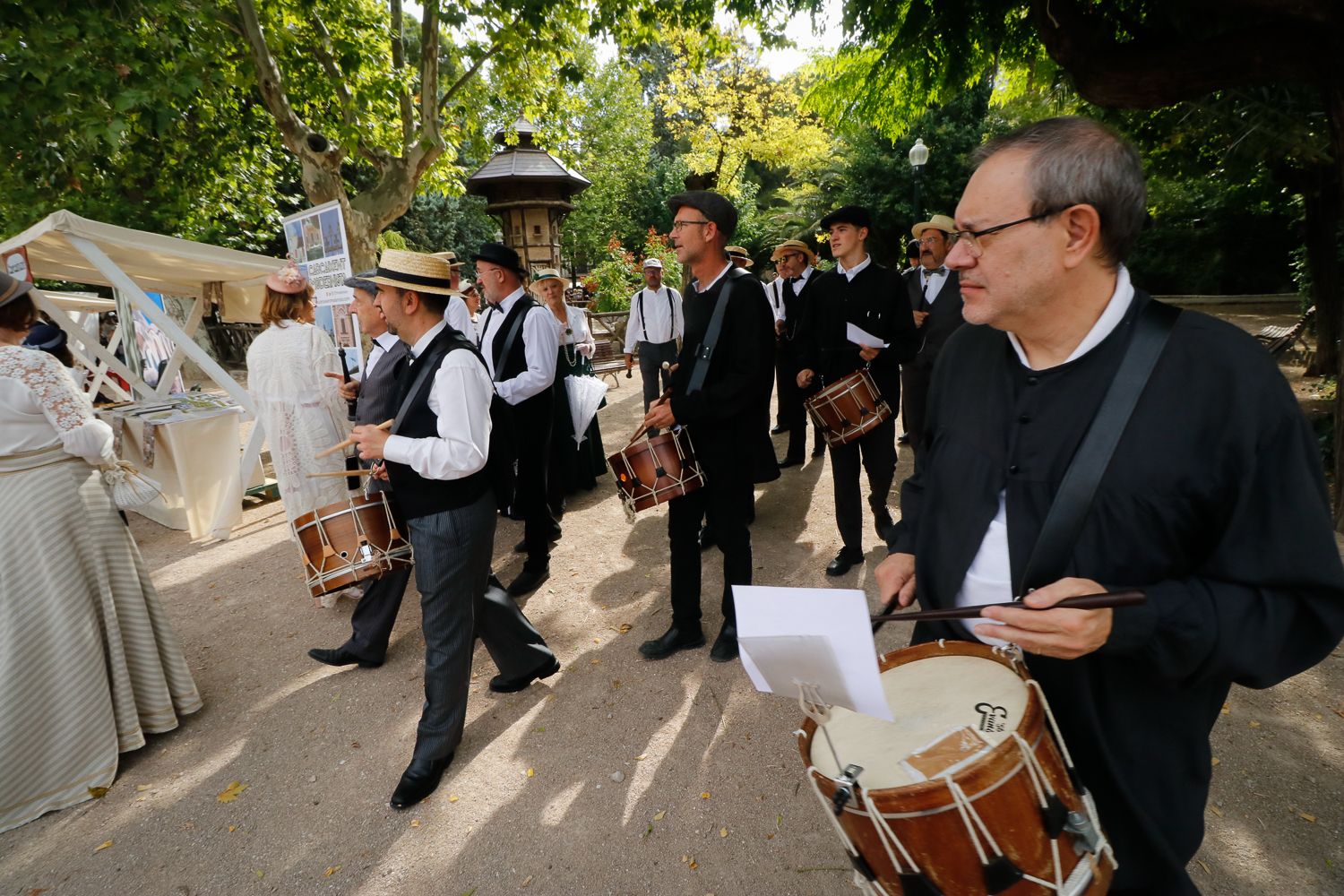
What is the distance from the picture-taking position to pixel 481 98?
11164 mm

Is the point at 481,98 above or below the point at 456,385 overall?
above

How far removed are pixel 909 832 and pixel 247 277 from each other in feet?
26.6

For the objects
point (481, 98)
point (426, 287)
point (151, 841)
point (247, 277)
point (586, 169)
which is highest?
point (586, 169)

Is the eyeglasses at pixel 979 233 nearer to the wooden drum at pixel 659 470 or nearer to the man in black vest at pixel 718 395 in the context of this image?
the man in black vest at pixel 718 395

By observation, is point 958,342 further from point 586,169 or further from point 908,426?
point 586,169

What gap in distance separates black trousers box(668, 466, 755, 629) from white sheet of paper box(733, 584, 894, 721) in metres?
2.45

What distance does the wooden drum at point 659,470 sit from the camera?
143 inches

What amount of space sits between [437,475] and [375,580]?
1811 mm

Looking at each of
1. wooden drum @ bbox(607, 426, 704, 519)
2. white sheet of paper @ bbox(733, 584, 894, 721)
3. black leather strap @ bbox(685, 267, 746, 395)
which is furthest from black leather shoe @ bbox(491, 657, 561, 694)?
white sheet of paper @ bbox(733, 584, 894, 721)

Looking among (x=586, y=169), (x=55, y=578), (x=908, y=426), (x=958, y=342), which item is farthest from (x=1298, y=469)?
(x=586, y=169)

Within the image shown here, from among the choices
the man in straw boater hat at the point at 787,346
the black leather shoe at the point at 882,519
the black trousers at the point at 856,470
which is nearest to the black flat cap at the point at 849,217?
the black trousers at the point at 856,470

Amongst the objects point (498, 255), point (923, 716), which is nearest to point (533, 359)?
point (498, 255)

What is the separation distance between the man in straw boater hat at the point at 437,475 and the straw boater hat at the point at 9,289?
65.3 inches

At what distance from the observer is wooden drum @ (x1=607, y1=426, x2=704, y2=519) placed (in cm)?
364
